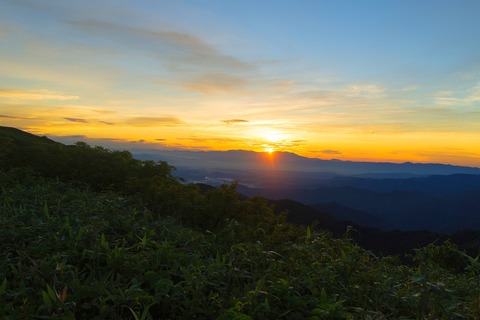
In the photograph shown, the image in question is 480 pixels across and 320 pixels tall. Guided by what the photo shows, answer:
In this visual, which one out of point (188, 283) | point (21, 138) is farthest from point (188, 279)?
point (21, 138)

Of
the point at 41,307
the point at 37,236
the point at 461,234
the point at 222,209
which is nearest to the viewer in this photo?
the point at 41,307

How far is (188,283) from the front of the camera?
458 cm

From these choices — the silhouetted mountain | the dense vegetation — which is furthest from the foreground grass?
the silhouetted mountain

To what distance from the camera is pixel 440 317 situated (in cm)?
383

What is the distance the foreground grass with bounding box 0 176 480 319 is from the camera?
403 centimetres

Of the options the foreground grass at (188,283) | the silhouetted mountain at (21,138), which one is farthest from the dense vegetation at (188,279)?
the silhouetted mountain at (21,138)

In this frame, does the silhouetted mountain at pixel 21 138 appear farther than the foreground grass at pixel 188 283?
Yes

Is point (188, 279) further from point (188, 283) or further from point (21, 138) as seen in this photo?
point (21, 138)

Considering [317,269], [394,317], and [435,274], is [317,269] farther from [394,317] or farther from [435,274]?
[435,274]

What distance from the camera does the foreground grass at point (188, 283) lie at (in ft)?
13.2

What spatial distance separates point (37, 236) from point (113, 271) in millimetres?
2003

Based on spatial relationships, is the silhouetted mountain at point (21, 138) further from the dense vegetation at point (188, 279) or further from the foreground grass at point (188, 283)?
the foreground grass at point (188, 283)

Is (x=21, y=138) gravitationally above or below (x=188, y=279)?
above

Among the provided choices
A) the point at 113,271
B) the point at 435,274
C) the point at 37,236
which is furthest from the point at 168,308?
the point at 435,274
